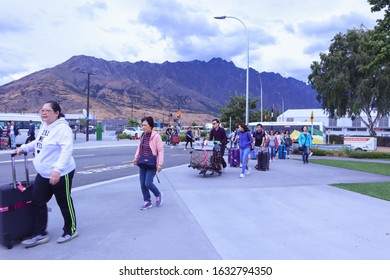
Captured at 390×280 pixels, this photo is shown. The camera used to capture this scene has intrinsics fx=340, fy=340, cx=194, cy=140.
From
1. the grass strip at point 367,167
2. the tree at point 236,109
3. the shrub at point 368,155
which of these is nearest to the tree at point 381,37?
the grass strip at point 367,167

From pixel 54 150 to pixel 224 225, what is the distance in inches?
104

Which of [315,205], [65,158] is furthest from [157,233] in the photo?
[315,205]

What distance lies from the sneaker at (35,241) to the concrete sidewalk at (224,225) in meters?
0.07

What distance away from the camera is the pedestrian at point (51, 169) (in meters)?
4.20

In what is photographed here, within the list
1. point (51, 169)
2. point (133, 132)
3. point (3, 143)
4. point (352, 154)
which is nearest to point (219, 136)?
point (51, 169)

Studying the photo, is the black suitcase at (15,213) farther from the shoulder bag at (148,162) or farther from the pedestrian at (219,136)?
the pedestrian at (219,136)

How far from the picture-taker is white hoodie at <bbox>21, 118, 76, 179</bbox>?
13.8ft

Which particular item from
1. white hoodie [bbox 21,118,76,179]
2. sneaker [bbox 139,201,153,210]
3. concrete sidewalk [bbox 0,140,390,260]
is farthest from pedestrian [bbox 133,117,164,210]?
white hoodie [bbox 21,118,76,179]

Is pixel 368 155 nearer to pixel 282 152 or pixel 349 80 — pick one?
pixel 282 152

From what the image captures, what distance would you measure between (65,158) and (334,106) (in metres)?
42.4

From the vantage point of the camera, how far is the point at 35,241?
426cm

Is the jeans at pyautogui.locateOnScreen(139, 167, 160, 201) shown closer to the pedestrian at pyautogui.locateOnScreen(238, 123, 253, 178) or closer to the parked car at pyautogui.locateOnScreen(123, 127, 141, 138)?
the pedestrian at pyautogui.locateOnScreen(238, 123, 253, 178)

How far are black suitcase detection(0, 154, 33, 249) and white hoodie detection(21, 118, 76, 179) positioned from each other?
355 millimetres

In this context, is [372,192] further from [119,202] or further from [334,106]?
[334,106]
